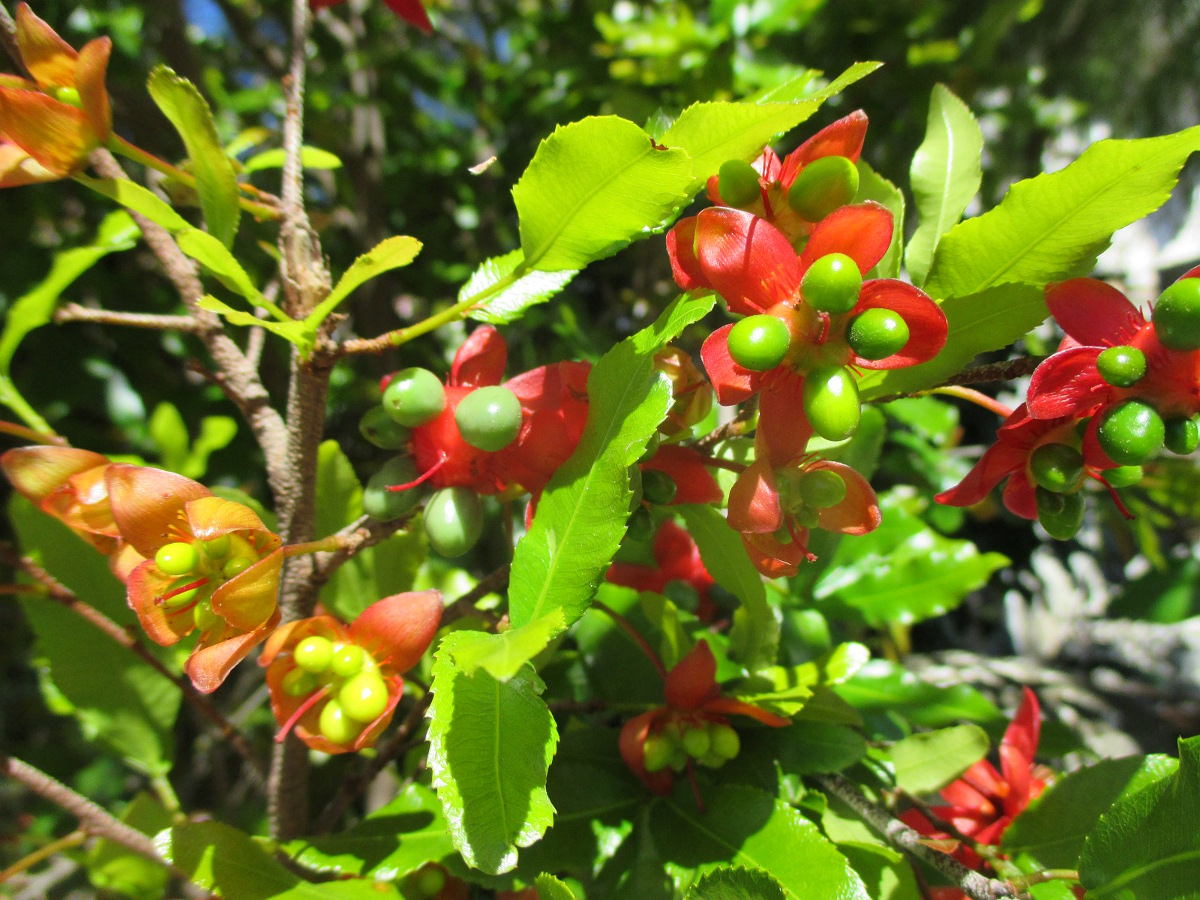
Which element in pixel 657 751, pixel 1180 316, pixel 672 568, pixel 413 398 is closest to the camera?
pixel 1180 316

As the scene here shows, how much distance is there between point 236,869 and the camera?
517 millimetres

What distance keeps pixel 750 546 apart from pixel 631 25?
3.85ft

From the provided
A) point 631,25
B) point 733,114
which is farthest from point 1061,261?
point 631,25

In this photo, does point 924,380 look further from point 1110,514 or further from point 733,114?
point 1110,514

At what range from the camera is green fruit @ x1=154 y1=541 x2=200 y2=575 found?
463 mm

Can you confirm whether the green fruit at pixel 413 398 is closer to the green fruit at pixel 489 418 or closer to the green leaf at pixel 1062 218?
the green fruit at pixel 489 418

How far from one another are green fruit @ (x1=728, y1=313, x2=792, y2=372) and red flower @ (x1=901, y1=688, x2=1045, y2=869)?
52 centimetres

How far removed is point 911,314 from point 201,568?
45 cm

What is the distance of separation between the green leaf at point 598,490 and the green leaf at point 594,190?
7 cm

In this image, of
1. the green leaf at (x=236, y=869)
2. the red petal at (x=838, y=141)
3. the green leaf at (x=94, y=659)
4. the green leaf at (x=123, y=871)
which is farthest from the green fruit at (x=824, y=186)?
the green leaf at (x=123, y=871)

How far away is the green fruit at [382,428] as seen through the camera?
55 cm

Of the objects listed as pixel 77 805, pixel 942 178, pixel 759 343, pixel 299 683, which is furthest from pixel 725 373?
pixel 77 805

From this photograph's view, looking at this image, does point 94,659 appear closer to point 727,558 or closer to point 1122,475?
point 727,558

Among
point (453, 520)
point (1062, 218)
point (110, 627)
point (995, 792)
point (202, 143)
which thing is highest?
point (202, 143)
